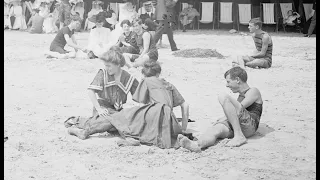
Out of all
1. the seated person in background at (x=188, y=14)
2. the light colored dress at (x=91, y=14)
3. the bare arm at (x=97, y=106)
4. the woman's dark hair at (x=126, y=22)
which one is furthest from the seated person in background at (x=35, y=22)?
the bare arm at (x=97, y=106)

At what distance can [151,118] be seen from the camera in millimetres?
4172

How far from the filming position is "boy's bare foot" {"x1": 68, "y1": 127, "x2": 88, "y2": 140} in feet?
14.0

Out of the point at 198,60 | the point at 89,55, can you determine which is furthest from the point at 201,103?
the point at 89,55

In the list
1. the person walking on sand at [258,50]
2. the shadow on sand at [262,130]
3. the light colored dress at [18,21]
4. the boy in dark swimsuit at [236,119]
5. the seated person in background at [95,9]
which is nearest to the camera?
the boy in dark swimsuit at [236,119]

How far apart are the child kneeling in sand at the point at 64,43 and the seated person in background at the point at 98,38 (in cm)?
24

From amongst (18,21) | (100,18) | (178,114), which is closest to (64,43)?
(100,18)

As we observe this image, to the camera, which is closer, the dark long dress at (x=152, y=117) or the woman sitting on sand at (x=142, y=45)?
the dark long dress at (x=152, y=117)

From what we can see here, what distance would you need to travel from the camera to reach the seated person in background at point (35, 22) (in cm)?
921

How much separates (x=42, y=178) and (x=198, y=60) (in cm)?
337

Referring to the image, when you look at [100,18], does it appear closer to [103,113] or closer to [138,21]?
[138,21]

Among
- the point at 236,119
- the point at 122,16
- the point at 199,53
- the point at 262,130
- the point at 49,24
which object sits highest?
the point at 122,16

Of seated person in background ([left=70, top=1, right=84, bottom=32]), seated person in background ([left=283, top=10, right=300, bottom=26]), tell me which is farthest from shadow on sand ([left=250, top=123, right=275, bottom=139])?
seated person in background ([left=283, top=10, right=300, bottom=26])

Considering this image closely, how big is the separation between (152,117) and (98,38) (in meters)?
2.96

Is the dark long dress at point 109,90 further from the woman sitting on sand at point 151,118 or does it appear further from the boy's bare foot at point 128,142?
the boy's bare foot at point 128,142
